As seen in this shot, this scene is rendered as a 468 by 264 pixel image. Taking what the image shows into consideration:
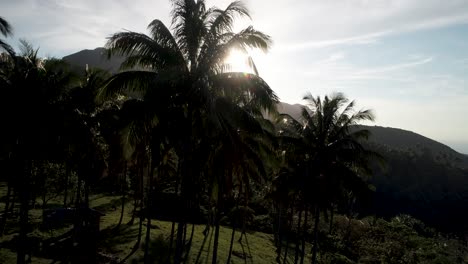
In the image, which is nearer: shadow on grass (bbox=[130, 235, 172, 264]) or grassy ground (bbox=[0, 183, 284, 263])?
grassy ground (bbox=[0, 183, 284, 263])

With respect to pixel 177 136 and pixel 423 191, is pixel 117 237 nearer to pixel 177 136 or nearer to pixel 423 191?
pixel 177 136

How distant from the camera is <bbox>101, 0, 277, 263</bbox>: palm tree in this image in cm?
1664

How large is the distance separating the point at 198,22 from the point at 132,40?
2943mm

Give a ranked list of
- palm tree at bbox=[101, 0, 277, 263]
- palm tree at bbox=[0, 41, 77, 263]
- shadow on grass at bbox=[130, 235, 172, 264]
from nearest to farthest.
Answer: palm tree at bbox=[101, 0, 277, 263] < palm tree at bbox=[0, 41, 77, 263] < shadow on grass at bbox=[130, 235, 172, 264]

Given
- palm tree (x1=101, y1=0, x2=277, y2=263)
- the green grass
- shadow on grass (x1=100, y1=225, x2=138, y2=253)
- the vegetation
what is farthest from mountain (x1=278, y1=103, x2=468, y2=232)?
palm tree (x1=101, y1=0, x2=277, y2=263)

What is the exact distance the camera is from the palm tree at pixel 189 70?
16.6 meters

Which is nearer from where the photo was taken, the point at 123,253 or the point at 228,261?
the point at 123,253

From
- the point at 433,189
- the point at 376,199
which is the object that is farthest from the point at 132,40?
the point at 433,189

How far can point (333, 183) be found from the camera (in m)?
27.8

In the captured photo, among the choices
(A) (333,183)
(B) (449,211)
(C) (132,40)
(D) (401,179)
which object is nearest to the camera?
(C) (132,40)

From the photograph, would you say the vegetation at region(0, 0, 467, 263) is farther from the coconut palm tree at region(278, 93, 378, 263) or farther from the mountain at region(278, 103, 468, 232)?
the mountain at region(278, 103, 468, 232)

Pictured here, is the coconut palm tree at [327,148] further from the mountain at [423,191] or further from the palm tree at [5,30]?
the mountain at [423,191]

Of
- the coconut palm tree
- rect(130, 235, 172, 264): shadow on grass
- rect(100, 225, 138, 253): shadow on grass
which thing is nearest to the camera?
the coconut palm tree

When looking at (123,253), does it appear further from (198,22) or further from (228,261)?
(198,22)
